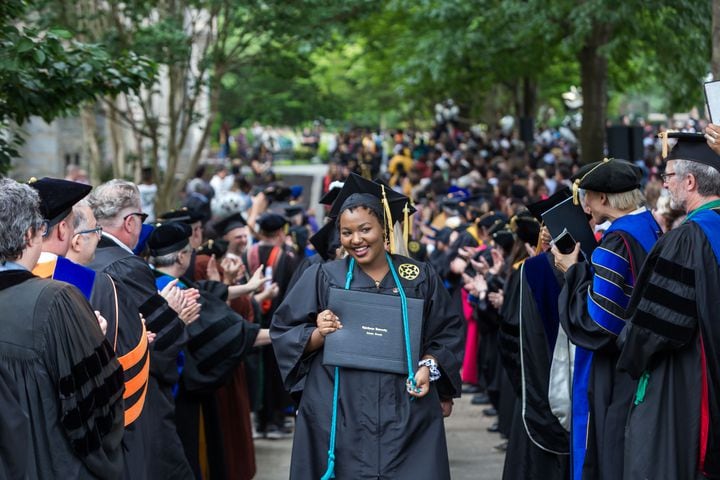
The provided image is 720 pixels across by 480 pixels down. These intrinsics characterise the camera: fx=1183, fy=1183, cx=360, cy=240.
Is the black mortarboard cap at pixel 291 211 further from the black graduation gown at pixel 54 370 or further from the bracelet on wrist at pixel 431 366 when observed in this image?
the black graduation gown at pixel 54 370

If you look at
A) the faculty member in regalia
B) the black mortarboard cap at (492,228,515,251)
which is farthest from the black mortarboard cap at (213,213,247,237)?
the faculty member in regalia

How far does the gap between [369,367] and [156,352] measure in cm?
140

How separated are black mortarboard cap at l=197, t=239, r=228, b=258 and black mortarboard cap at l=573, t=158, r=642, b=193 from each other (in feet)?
11.4

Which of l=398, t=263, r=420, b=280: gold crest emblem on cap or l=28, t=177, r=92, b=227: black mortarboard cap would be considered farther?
l=398, t=263, r=420, b=280: gold crest emblem on cap

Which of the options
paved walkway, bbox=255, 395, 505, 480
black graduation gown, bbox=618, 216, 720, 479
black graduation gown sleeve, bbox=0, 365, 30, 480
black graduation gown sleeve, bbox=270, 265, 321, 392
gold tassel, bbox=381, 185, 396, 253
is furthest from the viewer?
paved walkway, bbox=255, 395, 505, 480

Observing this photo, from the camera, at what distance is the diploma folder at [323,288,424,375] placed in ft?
19.4

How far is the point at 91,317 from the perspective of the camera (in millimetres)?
4633

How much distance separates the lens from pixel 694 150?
5676 millimetres

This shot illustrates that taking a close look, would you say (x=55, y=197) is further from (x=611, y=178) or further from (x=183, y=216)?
(x=183, y=216)

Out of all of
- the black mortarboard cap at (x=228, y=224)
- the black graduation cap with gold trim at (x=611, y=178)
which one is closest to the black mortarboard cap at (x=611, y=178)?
the black graduation cap with gold trim at (x=611, y=178)

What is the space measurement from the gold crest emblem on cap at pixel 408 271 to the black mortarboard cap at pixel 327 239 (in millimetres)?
1633

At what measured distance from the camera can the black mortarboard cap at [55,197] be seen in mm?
4867

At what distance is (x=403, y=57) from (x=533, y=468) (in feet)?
65.9

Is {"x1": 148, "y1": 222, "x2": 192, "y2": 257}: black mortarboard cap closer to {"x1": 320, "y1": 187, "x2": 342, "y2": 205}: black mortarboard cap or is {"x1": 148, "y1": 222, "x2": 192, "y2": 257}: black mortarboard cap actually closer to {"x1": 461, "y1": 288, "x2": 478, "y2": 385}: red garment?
{"x1": 320, "y1": 187, "x2": 342, "y2": 205}: black mortarboard cap
